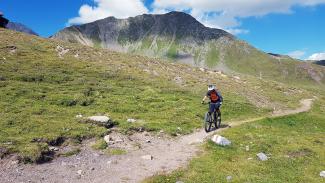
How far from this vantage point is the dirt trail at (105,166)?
1656 centimetres

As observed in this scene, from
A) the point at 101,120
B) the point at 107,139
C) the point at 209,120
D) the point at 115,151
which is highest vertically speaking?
the point at 101,120

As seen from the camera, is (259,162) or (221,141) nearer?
(259,162)

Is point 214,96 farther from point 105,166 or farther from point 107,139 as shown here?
point 105,166

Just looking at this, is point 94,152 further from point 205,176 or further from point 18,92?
point 18,92

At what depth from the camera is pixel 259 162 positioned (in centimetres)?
2002

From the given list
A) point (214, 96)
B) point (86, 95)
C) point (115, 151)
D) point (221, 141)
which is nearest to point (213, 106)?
point (214, 96)

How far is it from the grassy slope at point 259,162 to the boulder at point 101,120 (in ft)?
25.0

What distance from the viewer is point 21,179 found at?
15977mm

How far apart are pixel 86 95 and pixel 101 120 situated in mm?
9409

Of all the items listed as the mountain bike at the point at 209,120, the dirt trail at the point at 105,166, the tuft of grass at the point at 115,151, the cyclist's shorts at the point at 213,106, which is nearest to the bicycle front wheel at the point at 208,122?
the mountain bike at the point at 209,120

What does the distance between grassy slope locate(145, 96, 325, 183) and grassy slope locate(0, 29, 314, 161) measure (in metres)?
5.42

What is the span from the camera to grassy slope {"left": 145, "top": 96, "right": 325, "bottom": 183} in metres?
17.4

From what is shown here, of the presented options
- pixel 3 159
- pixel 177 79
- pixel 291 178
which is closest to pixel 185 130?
pixel 291 178

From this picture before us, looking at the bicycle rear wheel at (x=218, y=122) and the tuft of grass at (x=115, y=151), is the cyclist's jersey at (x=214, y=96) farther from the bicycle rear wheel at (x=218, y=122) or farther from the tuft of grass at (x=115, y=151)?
the tuft of grass at (x=115, y=151)
